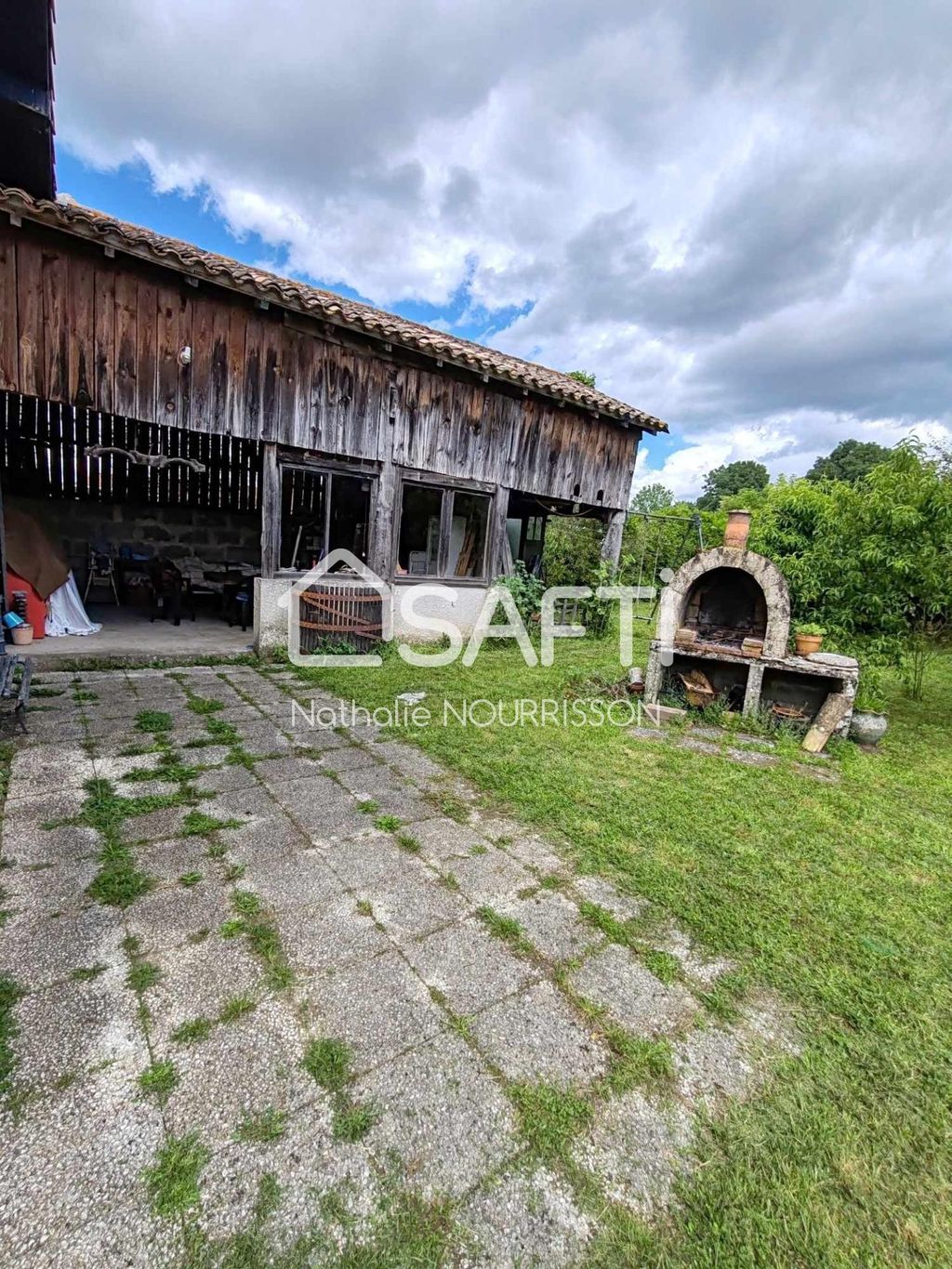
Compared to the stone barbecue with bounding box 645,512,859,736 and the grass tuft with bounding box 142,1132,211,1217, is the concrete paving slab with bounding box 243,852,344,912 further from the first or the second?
the stone barbecue with bounding box 645,512,859,736

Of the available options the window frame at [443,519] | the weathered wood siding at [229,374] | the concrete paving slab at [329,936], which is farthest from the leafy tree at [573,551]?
the concrete paving slab at [329,936]

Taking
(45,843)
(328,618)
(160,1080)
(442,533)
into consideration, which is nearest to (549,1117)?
(160,1080)

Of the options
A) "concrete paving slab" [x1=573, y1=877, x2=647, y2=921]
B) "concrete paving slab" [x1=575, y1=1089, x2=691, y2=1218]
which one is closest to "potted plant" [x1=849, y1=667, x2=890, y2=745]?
"concrete paving slab" [x1=573, y1=877, x2=647, y2=921]

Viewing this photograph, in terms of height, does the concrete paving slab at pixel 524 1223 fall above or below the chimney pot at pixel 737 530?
below

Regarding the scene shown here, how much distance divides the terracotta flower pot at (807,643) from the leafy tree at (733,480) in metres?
46.3

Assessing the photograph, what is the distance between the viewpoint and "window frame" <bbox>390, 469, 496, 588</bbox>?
786cm

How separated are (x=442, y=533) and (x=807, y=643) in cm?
529

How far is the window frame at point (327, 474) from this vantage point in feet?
22.5

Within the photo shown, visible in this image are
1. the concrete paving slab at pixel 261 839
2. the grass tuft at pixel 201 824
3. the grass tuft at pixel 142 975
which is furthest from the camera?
the grass tuft at pixel 201 824

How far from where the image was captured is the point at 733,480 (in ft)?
163

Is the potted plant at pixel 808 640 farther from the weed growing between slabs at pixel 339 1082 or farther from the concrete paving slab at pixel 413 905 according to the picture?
the weed growing between slabs at pixel 339 1082

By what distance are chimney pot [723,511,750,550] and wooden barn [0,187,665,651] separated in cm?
426

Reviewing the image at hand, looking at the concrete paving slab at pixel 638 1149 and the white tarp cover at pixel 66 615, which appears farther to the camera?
the white tarp cover at pixel 66 615

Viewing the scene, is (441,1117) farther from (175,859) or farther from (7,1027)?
(175,859)
